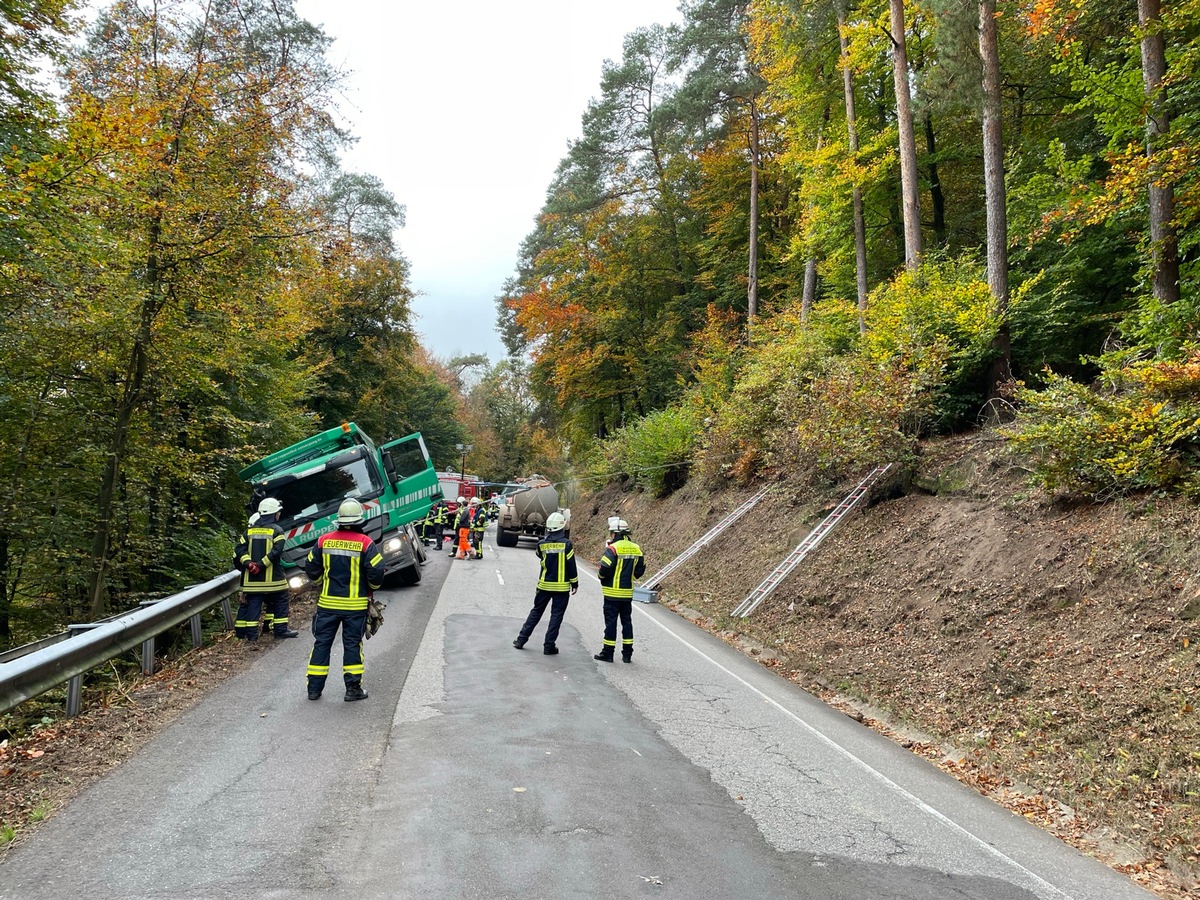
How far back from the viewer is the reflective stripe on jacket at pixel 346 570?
6.73m

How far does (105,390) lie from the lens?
1018 cm

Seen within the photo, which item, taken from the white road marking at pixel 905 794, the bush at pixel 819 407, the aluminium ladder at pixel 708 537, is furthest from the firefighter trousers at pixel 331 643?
the aluminium ladder at pixel 708 537

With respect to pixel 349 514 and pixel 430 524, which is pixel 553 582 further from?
pixel 430 524

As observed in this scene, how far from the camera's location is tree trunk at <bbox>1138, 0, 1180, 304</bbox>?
1050cm

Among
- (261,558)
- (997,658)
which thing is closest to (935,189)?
(997,658)

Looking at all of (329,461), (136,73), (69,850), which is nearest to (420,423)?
(329,461)

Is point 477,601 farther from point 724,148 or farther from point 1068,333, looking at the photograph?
point 724,148

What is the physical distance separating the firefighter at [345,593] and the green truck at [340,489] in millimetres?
4861

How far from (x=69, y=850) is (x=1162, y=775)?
705 centimetres

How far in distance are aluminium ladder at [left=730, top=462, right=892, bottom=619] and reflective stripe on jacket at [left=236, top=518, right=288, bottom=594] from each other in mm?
7686

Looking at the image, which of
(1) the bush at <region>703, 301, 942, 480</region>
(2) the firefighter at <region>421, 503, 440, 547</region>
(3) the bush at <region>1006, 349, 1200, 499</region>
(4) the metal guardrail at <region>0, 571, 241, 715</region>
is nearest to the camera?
(4) the metal guardrail at <region>0, 571, 241, 715</region>

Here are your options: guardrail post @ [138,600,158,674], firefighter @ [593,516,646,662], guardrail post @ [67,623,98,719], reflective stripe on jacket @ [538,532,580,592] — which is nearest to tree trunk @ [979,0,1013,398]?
firefighter @ [593,516,646,662]

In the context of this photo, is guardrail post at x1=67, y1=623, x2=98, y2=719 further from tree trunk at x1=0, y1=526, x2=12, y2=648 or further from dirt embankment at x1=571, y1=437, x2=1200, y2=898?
dirt embankment at x1=571, y1=437, x2=1200, y2=898

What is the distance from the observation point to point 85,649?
5.64 metres
